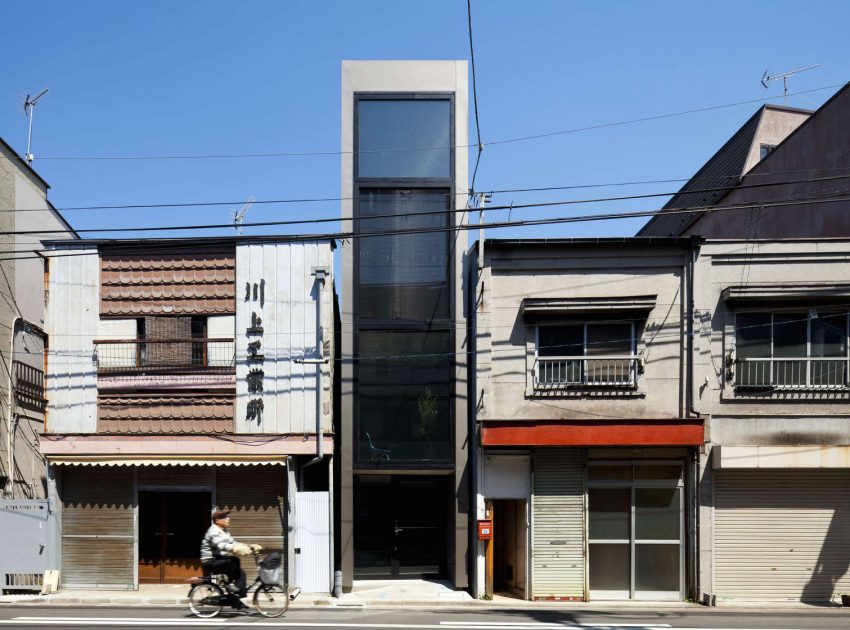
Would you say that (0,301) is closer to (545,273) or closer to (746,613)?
(545,273)

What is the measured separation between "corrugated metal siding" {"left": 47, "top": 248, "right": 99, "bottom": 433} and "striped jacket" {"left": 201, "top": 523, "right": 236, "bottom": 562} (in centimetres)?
631

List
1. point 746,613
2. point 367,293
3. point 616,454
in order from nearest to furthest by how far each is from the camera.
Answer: point 746,613 → point 616,454 → point 367,293

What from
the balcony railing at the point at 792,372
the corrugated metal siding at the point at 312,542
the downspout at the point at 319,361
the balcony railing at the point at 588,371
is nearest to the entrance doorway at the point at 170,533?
the corrugated metal siding at the point at 312,542

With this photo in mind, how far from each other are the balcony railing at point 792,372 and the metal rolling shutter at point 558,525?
13.4 feet

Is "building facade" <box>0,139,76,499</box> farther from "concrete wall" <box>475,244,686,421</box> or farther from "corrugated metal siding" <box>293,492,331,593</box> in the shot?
"concrete wall" <box>475,244,686,421</box>

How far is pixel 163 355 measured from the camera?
734 inches

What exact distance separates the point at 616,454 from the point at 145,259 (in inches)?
455

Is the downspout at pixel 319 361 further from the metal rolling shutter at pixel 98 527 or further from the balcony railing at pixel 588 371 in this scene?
the balcony railing at pixel 588 371

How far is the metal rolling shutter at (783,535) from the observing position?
1733 centimetres

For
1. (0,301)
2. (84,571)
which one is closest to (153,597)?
(84,571)

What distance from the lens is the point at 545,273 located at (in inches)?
722

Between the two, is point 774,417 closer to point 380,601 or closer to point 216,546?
point 380,601

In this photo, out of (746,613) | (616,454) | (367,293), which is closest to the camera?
(746,613)

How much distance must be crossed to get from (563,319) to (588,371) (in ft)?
4.20
